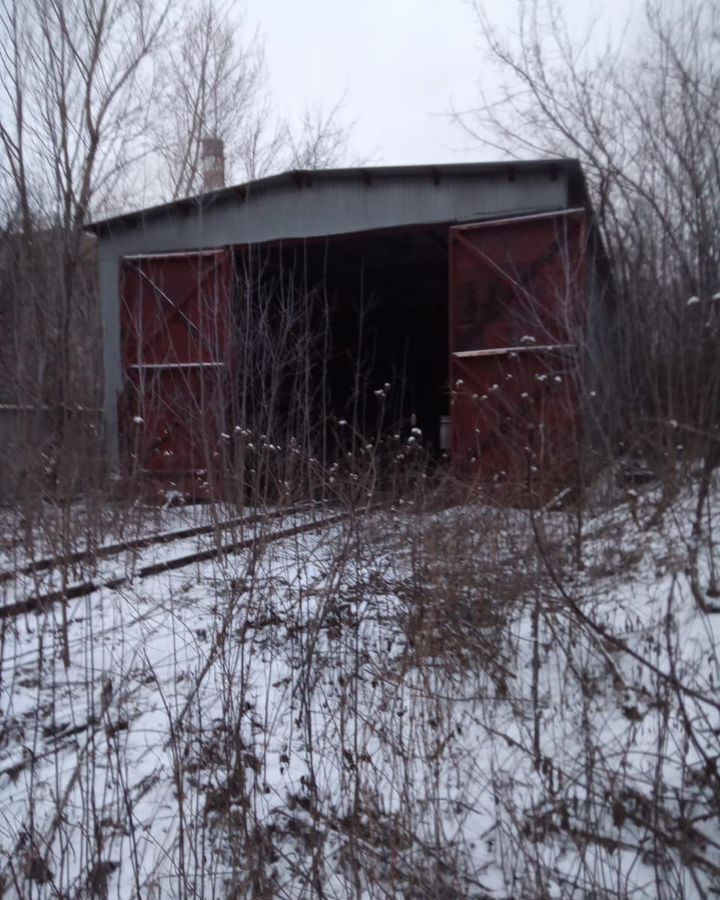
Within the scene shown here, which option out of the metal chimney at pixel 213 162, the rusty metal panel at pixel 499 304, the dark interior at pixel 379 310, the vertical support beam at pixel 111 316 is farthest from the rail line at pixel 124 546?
the metal chimney at pixel 213 162

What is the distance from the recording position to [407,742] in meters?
3.34

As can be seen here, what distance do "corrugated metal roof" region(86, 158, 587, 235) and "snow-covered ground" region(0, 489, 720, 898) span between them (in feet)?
22.0

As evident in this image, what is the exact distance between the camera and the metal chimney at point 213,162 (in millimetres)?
19844

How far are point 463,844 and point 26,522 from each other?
3.96 m

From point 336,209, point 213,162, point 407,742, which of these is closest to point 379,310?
point 336,209

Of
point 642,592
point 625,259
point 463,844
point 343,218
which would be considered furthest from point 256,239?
point 463,844

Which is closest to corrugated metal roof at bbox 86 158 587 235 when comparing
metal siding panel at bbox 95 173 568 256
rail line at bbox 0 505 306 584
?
metal siding panel at bbox 95 173 568 256

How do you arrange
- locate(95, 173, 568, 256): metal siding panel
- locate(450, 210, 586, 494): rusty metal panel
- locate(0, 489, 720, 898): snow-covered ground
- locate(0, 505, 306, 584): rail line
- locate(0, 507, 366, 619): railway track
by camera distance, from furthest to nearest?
locate(95, 173, 568, 256): metal siding panel → locate(450, 210, 586, 494): rusty metal panel → locate(0, 505, 306, 584): rail line → locate(0, 507, 366, 619): railway track → locate(0, 489, 720, 898): snow-covered ground

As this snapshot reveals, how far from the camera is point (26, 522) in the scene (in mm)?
5422

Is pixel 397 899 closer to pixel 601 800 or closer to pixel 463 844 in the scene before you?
pixel 463 844

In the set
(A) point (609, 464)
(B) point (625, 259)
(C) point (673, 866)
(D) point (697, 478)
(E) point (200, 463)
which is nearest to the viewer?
(C) point (673, 866)

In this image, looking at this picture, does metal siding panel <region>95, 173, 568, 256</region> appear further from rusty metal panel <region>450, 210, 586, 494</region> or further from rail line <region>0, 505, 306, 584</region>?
rail line <region>0, 505, 306, 584</region>

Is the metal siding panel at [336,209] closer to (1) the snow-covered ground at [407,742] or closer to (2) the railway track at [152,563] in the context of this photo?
(2) the railway track at [152,563]

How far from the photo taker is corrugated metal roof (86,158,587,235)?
33.3 feet
